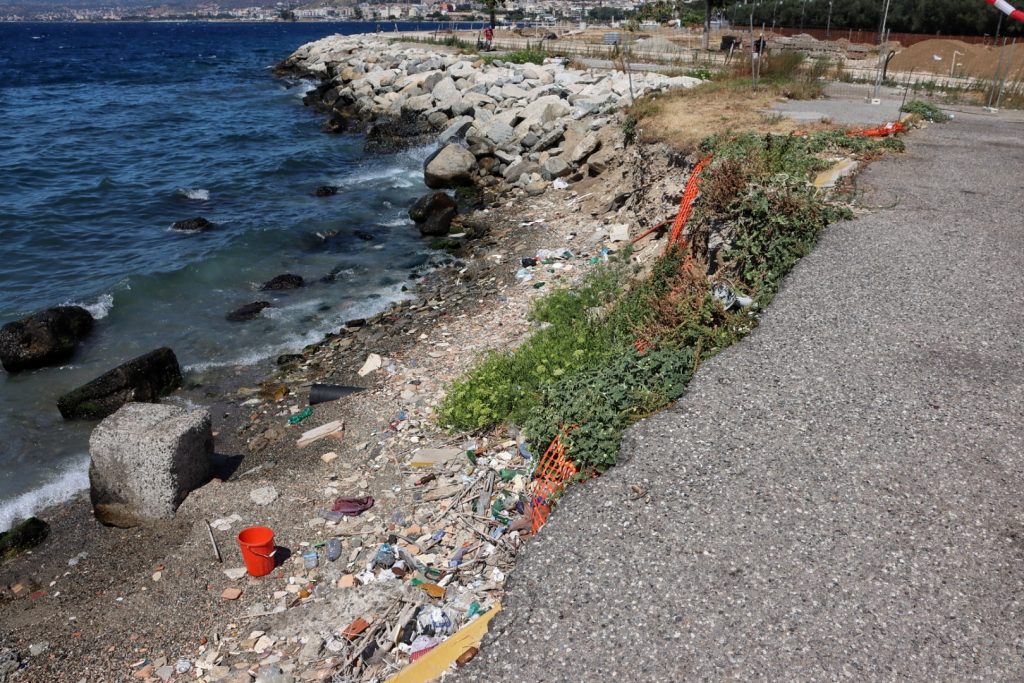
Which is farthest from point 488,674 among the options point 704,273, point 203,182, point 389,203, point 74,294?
point 203,182

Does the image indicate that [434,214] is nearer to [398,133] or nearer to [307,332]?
[307,332]

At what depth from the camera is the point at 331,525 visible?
20.0 feet

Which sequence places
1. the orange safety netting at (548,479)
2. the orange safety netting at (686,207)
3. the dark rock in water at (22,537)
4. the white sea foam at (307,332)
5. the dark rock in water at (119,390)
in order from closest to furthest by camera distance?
the orange safety netting at (548,479), the dark rock in water at (22,537), the dark rock in water at (119,390), the orange safety netting at (686,207), the white sea foam at (307,332)

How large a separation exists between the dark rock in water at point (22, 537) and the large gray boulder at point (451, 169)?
13.1 meters

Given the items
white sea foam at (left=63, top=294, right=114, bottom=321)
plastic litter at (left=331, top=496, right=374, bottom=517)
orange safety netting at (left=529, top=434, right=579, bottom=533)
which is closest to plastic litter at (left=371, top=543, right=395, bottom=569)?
plastic litter at (left=331, top=496, right=374, bottom=517)

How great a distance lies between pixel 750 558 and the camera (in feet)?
13.8

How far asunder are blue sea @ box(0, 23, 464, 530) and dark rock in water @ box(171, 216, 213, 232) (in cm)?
27

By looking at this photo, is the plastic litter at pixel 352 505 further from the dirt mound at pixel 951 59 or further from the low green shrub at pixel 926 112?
the dirt mound at pixel 951 59

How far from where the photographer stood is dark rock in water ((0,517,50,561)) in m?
6.62

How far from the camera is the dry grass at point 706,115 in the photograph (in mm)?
12797

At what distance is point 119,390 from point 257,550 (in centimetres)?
478

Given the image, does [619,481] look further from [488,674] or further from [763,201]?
[763,201]

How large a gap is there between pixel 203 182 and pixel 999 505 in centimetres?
2085

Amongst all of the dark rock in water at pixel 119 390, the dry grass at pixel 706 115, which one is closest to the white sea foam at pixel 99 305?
the dark rock in water at pixel 119 390
